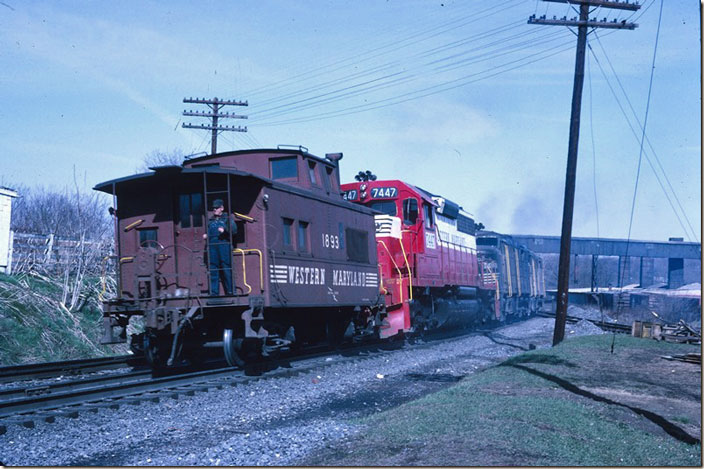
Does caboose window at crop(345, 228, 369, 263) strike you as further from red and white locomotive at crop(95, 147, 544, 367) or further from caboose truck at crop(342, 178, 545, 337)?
caboose truck at crop(342, 178, 545, 337)

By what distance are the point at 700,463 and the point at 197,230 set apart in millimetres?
8592

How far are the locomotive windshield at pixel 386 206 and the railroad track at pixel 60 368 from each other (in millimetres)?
7793

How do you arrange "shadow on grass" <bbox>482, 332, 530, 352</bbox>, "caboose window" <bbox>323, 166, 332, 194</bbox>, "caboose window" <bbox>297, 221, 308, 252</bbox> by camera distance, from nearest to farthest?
"caboose window" <bbox>297, 221, 308, 252</bbox>, "caboose window" <bbox>323, 166, 332, 194</bbox>, "shadow on grass" <bbox>482, 332, 530, 352</bbox>

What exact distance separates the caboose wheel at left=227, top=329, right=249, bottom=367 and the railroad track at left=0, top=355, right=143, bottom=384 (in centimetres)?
292

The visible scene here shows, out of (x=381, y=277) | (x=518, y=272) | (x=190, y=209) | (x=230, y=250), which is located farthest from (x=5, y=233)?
(x=518, y=272)

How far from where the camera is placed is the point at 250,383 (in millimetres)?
10766

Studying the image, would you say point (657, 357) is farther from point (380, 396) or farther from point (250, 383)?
point (250, 383)

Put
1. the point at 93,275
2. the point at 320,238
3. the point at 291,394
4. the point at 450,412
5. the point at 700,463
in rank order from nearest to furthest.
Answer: the point at 700,463 → the point at 450,412 → the point at 291,394 → the point at 320,238 → the point at 93,275

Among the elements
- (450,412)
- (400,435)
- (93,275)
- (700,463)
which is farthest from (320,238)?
(93,275)

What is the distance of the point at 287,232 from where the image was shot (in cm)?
1216

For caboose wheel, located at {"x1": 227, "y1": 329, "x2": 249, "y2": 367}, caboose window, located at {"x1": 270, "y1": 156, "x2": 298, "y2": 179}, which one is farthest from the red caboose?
caboose wheel, located at {"x1": 227, "y1": 329, "x2": 249, "y2": 367}

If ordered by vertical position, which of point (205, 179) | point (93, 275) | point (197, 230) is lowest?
point (93, 275)

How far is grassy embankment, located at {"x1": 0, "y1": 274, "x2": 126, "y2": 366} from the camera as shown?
600 inches

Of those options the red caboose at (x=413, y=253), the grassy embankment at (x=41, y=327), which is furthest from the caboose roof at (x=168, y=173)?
the red caboose at (x=413, y=253)
